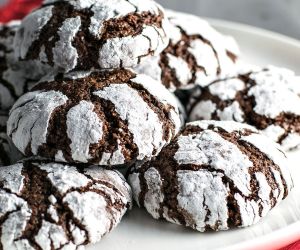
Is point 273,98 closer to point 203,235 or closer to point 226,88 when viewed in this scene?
point 226,88

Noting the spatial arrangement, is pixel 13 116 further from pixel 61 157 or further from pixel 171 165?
pixel 171 165

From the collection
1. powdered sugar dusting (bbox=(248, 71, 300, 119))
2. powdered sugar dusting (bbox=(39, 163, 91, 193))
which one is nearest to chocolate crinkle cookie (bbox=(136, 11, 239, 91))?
powdered sugar dusting (bbox=(248, 71, 300, 119))

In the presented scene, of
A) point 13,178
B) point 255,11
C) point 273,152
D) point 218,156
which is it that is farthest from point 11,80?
point 255,11

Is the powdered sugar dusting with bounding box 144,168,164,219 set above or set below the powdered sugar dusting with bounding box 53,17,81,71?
below

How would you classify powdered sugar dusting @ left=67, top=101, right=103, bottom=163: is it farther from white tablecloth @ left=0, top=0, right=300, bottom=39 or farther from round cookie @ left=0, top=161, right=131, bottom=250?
white tablecloth @ left=0, top=0, right=300, bottom=39

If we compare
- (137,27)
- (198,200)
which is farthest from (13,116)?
(198,200)

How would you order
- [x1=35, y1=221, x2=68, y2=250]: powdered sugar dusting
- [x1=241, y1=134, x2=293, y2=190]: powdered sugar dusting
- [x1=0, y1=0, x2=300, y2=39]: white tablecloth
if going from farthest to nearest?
[x1=0, y1=0, x2=300, y2=39]: white tablecloth < [x1=241, y1=134, x2=293, y2=190]: powdered sugar dusting < [x1=35, y1=221, x2=68, y2=250]: powdered sugar dusting

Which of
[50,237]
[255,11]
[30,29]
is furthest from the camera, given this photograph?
[255,11]
